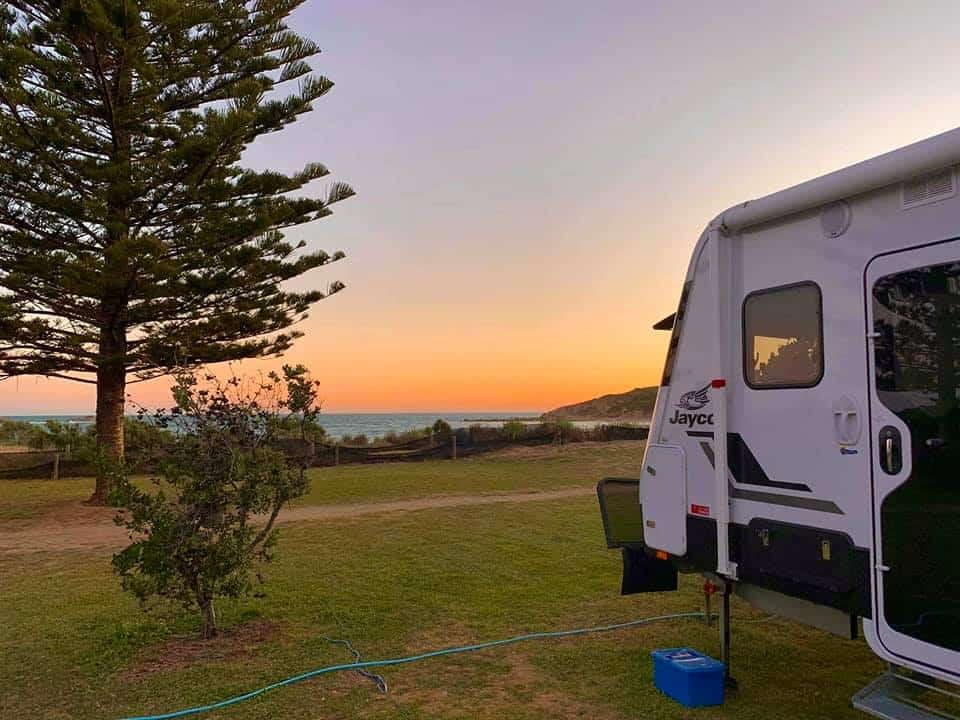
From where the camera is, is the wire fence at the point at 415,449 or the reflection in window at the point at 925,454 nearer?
the reflection in window at the point at 925,454

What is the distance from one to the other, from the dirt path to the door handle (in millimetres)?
8980

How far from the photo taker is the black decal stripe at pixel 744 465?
147 inches

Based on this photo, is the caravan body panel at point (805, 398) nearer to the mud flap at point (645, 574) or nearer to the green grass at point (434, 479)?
the mud flap at point (645, 574)

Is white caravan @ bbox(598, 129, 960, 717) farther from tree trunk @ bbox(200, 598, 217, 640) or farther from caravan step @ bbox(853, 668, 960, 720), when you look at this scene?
tree trunk @ bbox(200, 598, 217, 640)

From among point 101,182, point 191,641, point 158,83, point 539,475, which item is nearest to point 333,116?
point 158,83

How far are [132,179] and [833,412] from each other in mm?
12478

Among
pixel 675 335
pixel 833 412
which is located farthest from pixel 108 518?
pixel 833 412

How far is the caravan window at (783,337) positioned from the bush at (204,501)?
3274 mm

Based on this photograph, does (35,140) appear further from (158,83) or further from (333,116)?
(333,116)

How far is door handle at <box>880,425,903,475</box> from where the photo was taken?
10.1 ft

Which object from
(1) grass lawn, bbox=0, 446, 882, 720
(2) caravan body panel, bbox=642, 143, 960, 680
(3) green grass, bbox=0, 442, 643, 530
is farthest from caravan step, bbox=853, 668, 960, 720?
(3) green grass, bbox=0, 442, 643, 530

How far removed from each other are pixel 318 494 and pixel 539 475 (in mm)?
5076

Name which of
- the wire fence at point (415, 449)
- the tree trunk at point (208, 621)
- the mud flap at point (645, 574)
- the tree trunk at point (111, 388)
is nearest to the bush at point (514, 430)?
the wire fence at point (415, 449)

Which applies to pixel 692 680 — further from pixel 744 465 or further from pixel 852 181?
pixel 852 181
